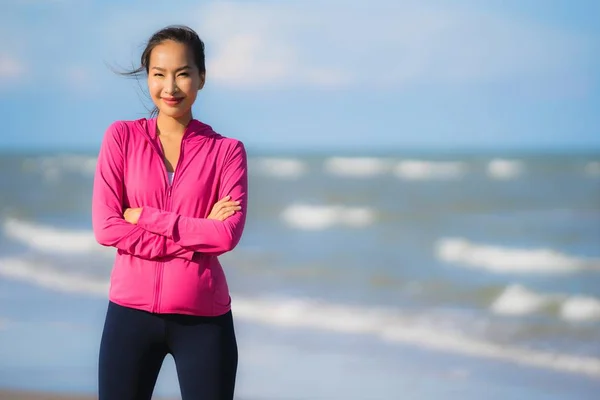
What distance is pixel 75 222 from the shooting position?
39.7 ft

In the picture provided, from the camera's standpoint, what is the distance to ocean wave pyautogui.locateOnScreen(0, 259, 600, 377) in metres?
6.03

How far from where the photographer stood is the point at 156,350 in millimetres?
2568

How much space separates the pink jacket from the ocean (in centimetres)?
245

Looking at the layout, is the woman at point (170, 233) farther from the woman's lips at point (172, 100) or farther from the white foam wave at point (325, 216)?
the white foam wave at point (325, 216)

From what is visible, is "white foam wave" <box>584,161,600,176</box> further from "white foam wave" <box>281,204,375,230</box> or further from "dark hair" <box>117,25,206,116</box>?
"dark hair" <box>117,25,206,116</box>

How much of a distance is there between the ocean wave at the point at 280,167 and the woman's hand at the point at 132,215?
18677 millimetres

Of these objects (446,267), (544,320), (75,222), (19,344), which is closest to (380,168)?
(75,222)

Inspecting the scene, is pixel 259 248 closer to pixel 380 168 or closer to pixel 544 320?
pixel 544 320

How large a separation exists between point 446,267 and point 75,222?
15.9ft

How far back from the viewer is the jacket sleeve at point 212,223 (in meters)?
2.51

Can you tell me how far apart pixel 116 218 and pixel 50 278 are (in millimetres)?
Result: 5754

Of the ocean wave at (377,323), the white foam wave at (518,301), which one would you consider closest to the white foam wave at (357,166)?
the white foam wave at (518,301)

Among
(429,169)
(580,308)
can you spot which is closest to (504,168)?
(429,169)

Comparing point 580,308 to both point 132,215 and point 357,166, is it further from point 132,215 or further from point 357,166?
point 357,166
